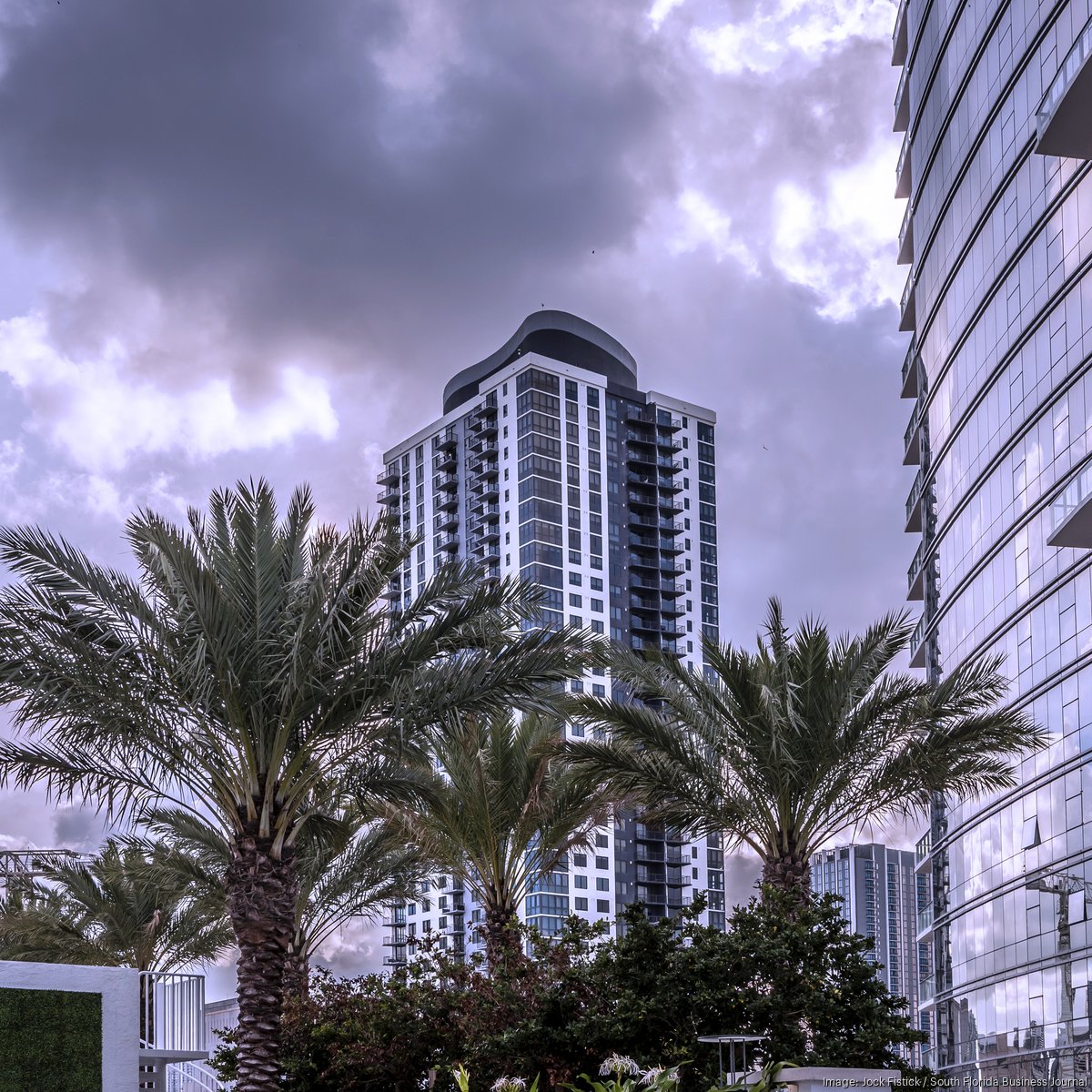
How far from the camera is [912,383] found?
2281 inches

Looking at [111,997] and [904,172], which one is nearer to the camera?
[111,997]

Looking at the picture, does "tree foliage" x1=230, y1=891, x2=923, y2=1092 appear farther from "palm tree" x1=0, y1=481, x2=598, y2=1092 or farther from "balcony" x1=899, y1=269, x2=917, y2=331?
"balcony" x1=899, y1=269, x2=917, y2=331

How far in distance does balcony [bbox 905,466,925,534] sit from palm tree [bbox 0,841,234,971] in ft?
103

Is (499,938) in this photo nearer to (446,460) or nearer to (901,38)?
(901,38)

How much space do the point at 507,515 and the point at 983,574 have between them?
82538mm

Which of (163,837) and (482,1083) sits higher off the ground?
(163,837)

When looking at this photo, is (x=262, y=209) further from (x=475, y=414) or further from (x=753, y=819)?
(x=475, y=414)

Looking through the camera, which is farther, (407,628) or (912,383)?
(912,383)

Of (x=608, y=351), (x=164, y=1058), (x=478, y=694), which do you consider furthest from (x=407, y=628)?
(x=608, y=351)

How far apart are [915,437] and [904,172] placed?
36.2ft

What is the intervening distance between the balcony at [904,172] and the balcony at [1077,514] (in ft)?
85.2

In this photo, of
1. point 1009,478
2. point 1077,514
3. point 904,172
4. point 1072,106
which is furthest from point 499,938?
point 904,172

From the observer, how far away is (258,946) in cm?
1848

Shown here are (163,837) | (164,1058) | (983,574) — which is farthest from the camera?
(983,574)
